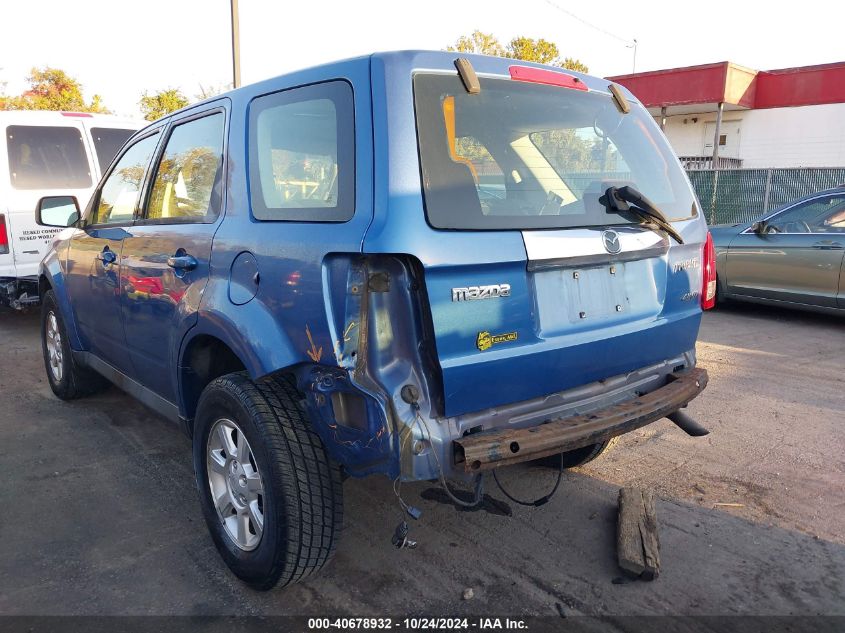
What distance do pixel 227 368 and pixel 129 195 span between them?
5.08 ft

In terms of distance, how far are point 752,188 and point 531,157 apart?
14319 mm

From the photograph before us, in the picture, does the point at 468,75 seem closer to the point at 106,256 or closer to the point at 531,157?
the point at 531,157

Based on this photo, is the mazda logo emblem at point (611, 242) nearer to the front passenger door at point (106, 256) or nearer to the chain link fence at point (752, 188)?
the front passenger door at point (106, 256)

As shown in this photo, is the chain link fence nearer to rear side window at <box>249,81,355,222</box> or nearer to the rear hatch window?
the rear hatch window

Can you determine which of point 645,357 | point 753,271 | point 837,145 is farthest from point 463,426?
point 837,145

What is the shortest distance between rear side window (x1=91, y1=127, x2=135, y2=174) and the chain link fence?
11.6 meters

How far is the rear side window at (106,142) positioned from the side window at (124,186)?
3901 mm

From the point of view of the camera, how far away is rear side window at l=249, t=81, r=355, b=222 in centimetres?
244

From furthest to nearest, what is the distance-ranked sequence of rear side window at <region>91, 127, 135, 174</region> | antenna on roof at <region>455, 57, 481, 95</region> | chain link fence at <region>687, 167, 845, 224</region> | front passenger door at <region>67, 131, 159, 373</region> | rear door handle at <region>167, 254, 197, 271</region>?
chain link fence at <region>687, 167, 845, 224</region>, rear side window at <region>91, 127, 135, 174</region>, front passenger door at <region>67, 131, 159, 373</region>, rear door handle at <region>167, 254, 197, 271</region>, antenna on roof at <region>455, 57, 481, 95</region>

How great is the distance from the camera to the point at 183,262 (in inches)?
121

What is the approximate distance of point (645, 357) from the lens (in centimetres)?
299

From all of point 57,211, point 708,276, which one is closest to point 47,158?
point 57,211


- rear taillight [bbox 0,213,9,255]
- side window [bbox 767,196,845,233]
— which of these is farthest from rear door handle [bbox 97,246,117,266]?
side window [bbox 767,196,845,233]

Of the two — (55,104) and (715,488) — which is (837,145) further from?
(55,104)
